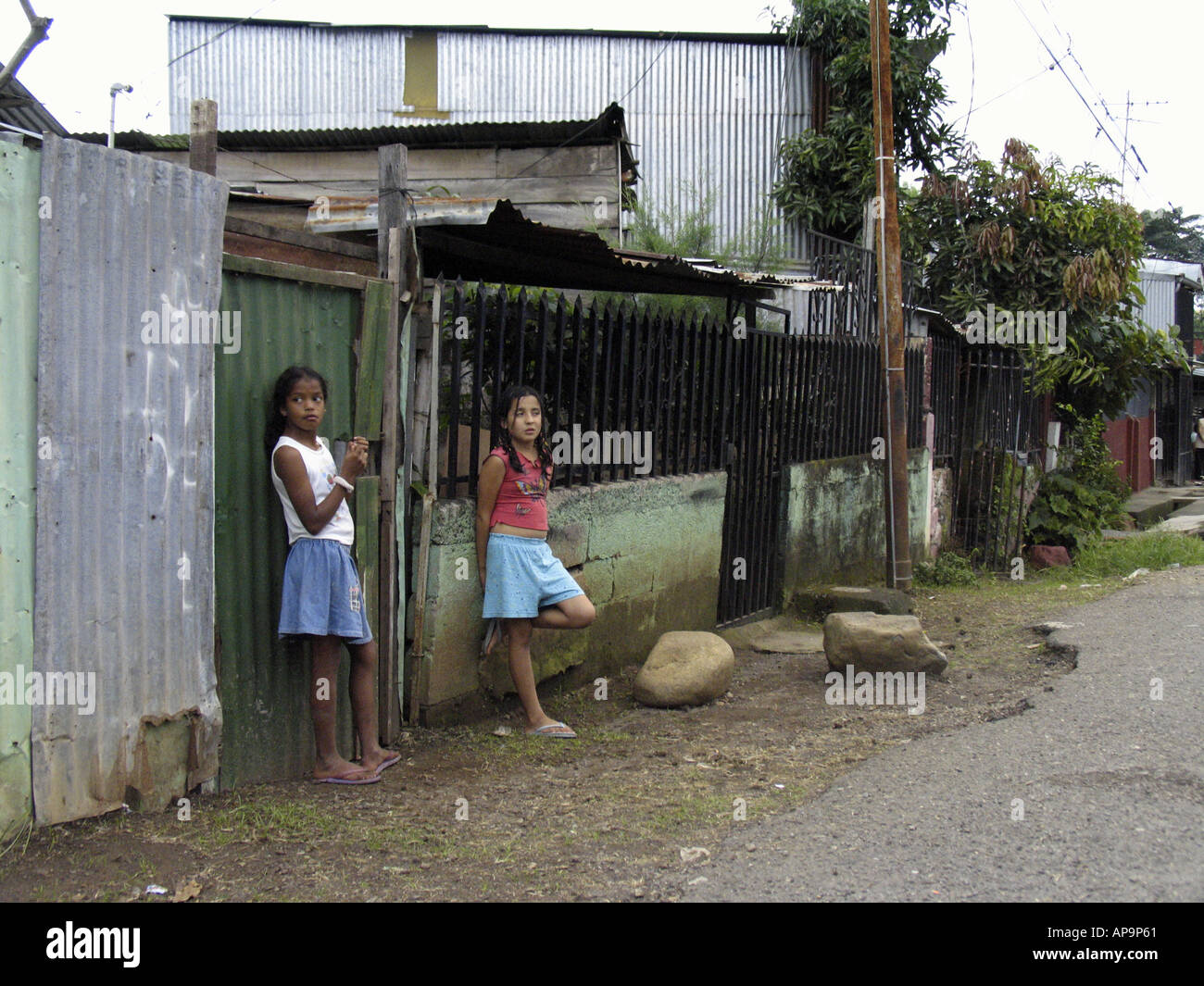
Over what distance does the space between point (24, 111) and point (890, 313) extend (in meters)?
7.91

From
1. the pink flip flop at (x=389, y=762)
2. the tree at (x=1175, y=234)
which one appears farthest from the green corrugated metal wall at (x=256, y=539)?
the tree at (x=1175, y=234)

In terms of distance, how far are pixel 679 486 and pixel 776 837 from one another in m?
3.38

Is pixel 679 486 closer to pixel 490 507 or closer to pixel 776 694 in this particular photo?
pixel 776 694

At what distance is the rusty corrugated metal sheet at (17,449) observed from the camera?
10.5 feet

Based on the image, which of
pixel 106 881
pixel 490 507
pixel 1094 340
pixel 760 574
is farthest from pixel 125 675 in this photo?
pixel 1094 340

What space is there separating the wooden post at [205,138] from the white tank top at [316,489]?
1.14 metres

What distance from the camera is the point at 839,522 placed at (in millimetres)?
9461

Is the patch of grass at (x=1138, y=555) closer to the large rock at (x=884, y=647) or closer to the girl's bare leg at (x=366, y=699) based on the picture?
the large rock at (x=884, y=647)

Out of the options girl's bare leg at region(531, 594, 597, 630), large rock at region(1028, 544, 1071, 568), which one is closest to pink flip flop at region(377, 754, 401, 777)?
girl's bare leg at region(531, 594, 597, 630)

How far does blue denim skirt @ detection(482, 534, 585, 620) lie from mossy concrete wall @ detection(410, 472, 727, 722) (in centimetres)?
Answer: 18

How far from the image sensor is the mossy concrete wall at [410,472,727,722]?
16.5ft

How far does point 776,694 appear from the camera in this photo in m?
6.28

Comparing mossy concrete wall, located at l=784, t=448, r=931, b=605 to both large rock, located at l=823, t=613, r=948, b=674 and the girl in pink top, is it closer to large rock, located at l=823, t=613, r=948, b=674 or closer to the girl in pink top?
large rock, located at l=823, t=613, r=948, b=674

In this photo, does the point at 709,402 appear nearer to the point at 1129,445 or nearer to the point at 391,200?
the point at 391,200
